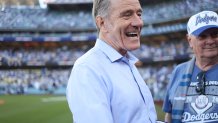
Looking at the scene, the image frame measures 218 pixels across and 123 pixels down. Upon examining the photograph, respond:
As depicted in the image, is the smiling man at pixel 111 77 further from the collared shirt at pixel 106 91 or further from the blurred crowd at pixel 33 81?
the blurred crowd at pixel 33 81

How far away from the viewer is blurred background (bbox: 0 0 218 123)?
21.8 m

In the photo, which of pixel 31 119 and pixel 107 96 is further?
pixel 31 119

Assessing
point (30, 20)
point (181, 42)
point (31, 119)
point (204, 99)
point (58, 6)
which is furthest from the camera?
point (58, 6)

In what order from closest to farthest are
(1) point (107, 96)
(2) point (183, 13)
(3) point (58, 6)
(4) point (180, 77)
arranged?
(1) point (107, 96) → (4) point (180, 77) → (2) point (183, 13) → (3) point (58, 6)

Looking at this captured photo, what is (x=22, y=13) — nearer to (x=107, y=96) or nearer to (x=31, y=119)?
(x=31, y=119)

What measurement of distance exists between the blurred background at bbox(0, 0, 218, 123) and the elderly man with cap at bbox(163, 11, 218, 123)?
16.6 metres

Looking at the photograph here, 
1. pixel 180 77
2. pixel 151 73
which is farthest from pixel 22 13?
pixel 180 77

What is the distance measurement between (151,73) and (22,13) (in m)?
10.4

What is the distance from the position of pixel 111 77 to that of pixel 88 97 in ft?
0.59

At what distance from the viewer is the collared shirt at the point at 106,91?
1.31 m

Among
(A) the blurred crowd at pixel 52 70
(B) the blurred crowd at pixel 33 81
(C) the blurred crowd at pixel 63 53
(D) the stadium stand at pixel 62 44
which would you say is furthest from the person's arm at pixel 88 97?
(B) the blurred crowd at pixel 33 81

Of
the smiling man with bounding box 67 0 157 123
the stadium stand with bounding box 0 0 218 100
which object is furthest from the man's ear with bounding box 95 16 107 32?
the stadium stand with bounding box 0 0 218 100

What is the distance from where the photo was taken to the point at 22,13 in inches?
935

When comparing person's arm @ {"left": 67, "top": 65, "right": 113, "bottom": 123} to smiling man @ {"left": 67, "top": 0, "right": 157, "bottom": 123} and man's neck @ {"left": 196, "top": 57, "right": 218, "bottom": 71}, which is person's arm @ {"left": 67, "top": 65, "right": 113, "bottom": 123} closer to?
smiling man @ {"left": 67, "top": 0, "right": 157, "bottom": 123}
